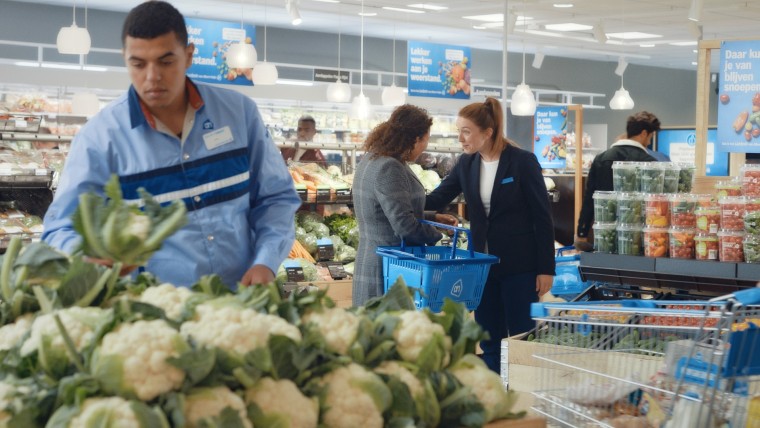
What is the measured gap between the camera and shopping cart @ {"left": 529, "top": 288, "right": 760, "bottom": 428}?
2.03 m

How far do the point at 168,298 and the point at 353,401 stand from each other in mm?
381

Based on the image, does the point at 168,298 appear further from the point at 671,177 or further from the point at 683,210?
the point at 671,177

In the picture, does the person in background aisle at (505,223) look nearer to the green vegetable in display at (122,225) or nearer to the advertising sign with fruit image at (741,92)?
the advertising sign with fruit image at (741,92)

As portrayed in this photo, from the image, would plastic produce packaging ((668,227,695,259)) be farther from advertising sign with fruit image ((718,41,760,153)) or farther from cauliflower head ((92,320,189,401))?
cauliflower head ((92,320,189,401))

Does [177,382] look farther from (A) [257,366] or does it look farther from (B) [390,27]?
(B) [390,27]

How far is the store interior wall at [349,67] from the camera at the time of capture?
12781 mm

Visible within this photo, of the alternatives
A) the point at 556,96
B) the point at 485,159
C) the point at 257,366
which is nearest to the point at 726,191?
the point at 485,159

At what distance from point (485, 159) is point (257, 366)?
11.1ft

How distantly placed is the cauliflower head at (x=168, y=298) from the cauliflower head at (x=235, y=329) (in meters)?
0.06

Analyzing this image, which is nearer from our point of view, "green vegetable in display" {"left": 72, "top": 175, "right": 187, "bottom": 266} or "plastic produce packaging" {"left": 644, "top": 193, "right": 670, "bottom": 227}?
"green vegetable in display" {"left": 72, "top": 175, "right": 187, "bottom": 266}

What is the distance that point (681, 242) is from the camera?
3719 millimetres

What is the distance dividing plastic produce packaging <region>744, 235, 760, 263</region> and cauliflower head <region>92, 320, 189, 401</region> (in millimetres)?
2723

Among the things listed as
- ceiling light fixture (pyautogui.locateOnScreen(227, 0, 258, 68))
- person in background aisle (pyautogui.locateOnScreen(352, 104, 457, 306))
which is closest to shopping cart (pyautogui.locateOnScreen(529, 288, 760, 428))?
person in background aisle (pyautogui.locateOnScreen(352, 104, 457, 306))

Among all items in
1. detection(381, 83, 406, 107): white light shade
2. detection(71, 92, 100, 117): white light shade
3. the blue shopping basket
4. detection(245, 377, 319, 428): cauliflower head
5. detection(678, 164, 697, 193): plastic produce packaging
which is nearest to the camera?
detection(245, 377, 319, 428): cauliflower head
